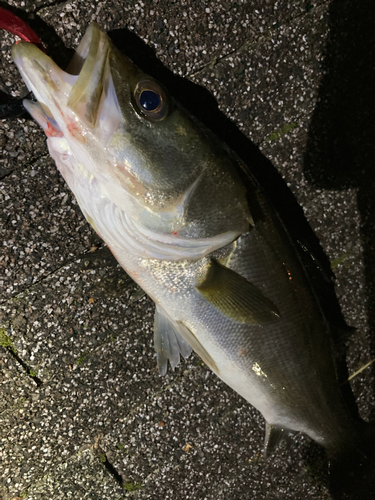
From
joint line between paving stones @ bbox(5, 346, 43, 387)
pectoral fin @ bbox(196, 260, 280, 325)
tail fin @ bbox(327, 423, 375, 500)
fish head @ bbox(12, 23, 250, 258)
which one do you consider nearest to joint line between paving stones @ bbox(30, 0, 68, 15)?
fish head @ bbox(12, 23, 250, 258)

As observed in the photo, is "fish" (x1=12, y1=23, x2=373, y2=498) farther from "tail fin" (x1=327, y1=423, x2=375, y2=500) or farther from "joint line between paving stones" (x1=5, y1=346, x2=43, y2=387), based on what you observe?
"joint line between paving stones" (x1=5, y1=346, x2=43, y2=387)

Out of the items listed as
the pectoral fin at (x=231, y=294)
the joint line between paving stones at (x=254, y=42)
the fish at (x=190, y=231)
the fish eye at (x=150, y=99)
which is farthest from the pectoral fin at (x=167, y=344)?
the joint line between paving stones at (x=254, y=42)

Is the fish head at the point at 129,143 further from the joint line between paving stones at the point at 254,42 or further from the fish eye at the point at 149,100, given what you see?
the joint line between paving stones at the point at 254,42

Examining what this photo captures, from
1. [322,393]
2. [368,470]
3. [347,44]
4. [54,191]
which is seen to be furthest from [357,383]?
[54,191]

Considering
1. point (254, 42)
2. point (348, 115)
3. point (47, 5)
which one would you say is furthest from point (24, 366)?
point (348, 115)

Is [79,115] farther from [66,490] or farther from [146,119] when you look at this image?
[66,490]

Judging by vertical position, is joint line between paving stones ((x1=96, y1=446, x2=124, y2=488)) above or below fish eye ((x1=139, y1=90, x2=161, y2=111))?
below

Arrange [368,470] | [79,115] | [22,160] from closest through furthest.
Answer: [79,115] < [22,160] < [368,470]

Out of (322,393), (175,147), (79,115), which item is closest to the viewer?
(79,115)
